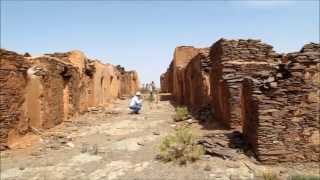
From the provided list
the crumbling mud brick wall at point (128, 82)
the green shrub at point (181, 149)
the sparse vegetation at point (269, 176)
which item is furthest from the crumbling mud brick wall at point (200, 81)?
the crumbling mud brick wall at point (128, 82)

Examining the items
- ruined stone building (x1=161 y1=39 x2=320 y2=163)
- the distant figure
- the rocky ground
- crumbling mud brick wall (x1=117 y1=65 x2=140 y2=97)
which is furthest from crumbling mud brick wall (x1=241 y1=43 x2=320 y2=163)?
crumbling mud brick wall (x1=117 y1=65 x2=140 y2=97)

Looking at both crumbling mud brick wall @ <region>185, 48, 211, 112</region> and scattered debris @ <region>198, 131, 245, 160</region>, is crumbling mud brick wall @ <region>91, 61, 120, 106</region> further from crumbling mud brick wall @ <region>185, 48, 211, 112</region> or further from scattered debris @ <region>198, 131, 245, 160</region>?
scattered debris @ <region>198, 131, 245, 160</region>

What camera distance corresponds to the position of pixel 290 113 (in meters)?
9.30

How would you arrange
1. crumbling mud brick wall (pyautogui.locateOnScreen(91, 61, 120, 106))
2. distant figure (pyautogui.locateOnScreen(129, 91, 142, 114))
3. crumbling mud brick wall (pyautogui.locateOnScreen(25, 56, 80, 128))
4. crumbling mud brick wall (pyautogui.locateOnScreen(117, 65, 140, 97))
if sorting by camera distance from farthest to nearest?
crumbling mud brick wall (pyautogui.locateOnScreen(117, 65, 140, 97)) < crumbling mud brick wall (pyautogui.locateOnScreen(91, 61, 120, 106)) < distant figure (pyautogui.locateOnScreen(129, 91, 142, 114)) < crumbling mud brick wall (pyautogui.locateOnScreen(25, 56, 80, 128))

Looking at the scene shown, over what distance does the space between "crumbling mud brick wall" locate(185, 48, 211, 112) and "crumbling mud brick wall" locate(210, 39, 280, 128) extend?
2.32 m

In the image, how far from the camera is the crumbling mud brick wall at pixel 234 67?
38.4ft

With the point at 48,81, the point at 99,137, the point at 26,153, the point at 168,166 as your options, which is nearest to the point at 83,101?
the point at 48,81

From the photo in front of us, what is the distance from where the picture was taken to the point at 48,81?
14.8 metres

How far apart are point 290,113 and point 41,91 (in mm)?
8194

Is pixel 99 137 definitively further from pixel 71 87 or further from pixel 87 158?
pixel 71 87

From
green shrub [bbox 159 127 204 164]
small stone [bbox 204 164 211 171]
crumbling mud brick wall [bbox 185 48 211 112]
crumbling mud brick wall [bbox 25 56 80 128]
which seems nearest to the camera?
small stone [bbox 204 164 211 171]

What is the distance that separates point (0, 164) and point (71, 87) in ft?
24.7

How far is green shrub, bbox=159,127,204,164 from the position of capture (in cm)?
962

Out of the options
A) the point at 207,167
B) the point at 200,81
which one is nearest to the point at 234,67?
the point at 207,167
